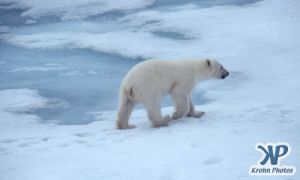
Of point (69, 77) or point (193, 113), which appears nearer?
point (193, 113)

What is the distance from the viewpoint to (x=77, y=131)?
5.77 m

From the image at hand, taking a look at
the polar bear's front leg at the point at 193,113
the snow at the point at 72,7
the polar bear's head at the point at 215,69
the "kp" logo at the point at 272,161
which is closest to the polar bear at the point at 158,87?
the polar bear's front leg at the point at 193,113

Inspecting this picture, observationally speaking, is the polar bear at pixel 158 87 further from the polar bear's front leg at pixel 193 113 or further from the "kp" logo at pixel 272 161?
the "kp" logo at pixel 272 161

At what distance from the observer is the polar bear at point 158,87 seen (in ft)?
17.9

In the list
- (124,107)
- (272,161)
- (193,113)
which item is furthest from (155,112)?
(272,161)

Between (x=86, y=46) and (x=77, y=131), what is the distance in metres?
5.58

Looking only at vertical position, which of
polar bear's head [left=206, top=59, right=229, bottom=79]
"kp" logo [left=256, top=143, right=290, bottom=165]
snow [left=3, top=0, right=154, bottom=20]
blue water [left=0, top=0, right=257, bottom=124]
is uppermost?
snow [left=3, top=0, right=154, bottom=20]

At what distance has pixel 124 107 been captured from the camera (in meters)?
5.68

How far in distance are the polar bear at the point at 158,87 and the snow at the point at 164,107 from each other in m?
0.19

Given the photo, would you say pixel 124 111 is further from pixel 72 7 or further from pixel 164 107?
pixel 72 7

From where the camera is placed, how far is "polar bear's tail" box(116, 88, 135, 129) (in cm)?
555

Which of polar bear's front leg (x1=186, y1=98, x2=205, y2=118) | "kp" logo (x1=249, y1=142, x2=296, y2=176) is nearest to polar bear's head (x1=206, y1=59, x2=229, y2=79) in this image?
polar bear's front leg (x1=186, y1=98, x2=205, y2=118)

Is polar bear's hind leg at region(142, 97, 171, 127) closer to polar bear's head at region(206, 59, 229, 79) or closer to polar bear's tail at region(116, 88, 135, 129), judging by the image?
polar bear's tail at region(116, 88, 135, 129)

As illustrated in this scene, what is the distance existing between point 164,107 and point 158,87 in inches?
66.1
